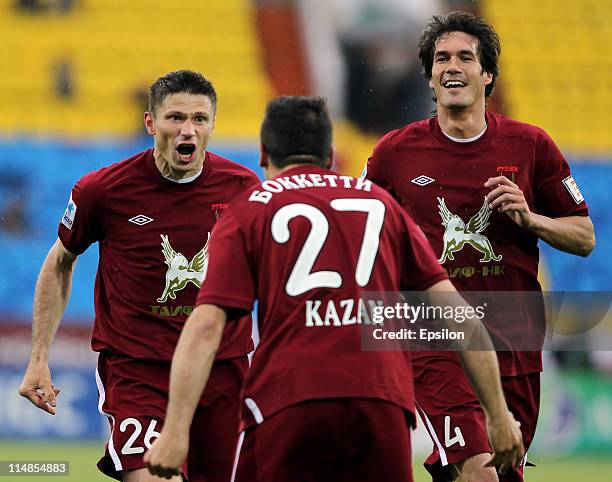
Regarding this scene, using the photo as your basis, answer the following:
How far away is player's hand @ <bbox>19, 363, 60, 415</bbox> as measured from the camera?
19.4 feet

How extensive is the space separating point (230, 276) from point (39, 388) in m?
2.20

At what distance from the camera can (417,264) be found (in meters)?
4.38

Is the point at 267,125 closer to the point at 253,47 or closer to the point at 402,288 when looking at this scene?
the point at 402,288

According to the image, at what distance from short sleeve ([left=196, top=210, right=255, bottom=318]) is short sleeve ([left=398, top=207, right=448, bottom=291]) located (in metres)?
0.61

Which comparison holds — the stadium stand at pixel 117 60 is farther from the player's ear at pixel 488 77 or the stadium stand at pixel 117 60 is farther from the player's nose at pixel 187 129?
the player's nose at pixel 187 129

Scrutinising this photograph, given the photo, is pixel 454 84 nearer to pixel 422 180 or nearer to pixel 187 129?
pixel 422 180

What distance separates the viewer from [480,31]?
632 cm

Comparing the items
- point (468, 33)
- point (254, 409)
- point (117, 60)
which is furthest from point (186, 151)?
point (117, 60)

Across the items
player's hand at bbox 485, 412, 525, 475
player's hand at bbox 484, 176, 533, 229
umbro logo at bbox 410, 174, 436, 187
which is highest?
umbro logo at bbox 410, 174, 436, 187

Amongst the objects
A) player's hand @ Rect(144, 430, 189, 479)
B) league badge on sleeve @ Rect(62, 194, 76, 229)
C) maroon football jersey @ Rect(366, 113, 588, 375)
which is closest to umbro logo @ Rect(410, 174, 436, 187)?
maroon football jersey @ Rect(366, 113, 588, 375)

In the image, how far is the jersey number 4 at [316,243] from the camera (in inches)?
163

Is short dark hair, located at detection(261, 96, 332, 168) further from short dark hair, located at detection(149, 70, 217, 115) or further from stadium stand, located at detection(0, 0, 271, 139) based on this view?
stadium stand, located at detection(0, 0, 271, 139)

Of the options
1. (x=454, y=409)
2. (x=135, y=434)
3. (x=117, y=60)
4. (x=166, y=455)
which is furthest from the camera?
(x=117, y=60)

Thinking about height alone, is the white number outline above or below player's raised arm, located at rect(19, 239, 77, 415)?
below
